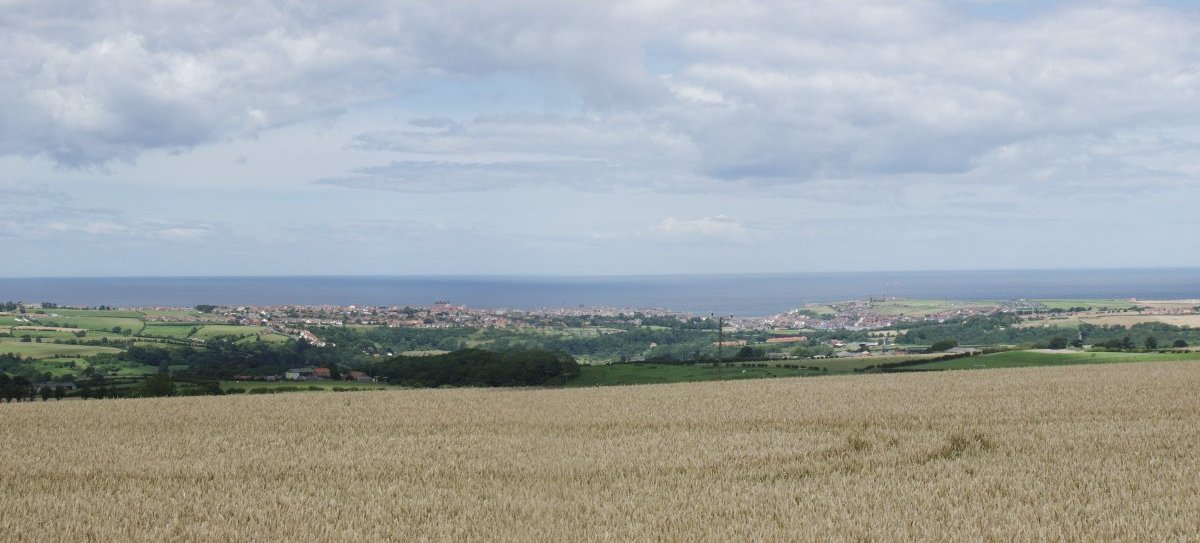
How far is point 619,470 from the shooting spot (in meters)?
14.2

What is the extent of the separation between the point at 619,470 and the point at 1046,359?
40778 millimetres

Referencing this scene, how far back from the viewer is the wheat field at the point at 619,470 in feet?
34.0

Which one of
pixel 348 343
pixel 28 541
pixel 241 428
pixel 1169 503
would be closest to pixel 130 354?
pixel 348 343

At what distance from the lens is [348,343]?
90.9 metres

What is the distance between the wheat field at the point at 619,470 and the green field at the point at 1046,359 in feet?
68.0

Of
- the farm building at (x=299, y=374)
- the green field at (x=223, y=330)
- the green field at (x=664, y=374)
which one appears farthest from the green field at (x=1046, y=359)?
the green field at (x=223, y=330)

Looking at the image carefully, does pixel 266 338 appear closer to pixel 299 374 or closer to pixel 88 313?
pixel 88 313

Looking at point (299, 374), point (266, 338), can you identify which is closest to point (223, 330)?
point (266, 338)

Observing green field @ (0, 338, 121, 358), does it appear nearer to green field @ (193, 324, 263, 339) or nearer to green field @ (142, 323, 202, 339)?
green field @ (142, 323, 202, 339)

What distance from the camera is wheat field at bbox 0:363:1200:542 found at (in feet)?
34.0

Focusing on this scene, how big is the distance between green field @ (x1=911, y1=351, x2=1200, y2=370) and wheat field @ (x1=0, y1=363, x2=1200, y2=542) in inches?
816

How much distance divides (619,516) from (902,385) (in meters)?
21.5

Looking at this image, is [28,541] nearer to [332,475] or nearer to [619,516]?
[332,475]

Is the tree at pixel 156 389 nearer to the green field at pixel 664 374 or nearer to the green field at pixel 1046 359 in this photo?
the green field at pixel 664 374
